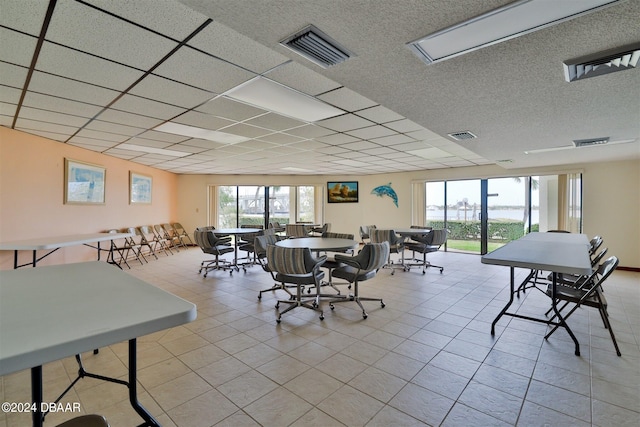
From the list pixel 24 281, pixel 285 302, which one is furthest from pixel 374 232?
pixel 24 281

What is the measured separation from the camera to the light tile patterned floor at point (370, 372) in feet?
6.08

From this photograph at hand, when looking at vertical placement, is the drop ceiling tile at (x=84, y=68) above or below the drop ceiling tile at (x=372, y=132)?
below

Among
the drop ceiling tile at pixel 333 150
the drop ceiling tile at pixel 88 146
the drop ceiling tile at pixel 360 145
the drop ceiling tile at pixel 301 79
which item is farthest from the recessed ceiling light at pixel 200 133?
the drop ceiling tile at pixel 88 146

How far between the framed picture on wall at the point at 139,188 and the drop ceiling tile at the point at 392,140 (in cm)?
640

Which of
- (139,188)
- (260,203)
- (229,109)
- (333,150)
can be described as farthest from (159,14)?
(260,203)

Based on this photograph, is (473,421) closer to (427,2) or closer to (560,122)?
(427,2)

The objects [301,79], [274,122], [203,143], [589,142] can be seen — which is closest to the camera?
[301,79]

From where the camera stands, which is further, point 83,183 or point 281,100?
point 83,183

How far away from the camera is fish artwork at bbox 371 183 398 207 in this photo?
9.85 m

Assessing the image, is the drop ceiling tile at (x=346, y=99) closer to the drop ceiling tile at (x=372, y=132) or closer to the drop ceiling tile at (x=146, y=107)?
the drop ceiling tile at (x=372, y=132)

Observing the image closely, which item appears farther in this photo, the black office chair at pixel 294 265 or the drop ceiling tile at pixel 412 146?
the drop ceiling tile at pixel 412 146

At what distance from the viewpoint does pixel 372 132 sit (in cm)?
467

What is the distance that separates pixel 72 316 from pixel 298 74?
8.07 ft

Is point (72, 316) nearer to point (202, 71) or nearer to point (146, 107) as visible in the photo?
point (202, 71)
